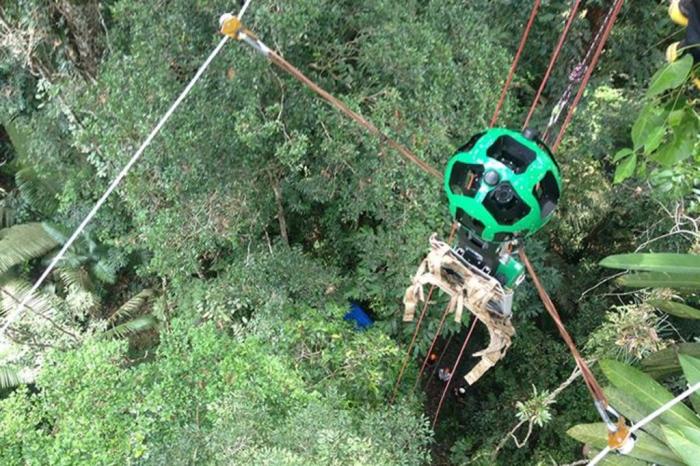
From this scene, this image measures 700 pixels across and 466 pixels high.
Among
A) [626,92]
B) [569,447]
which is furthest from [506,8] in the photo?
[569,447]

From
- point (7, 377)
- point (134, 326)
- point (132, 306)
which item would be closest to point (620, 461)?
point (134, 326)

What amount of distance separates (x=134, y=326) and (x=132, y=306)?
500 mm

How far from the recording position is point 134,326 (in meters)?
6.30

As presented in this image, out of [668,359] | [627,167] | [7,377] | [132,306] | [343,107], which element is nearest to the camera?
[627,167]

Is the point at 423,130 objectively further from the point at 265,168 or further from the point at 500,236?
the point at 500,236

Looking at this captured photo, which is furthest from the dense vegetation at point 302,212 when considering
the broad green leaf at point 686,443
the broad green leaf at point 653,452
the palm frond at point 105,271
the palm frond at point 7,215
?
the palm frond at point 7,215

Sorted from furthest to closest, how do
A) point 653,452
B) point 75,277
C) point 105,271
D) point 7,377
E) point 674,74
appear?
point 105,271
point 75,277
point 7,377
point 653,452
point 674,74

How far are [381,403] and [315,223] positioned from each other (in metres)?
1.96

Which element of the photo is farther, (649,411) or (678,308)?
(678,308)

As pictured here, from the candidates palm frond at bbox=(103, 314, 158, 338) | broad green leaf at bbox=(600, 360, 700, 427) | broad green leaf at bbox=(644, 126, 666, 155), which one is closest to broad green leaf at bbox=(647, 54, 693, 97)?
broad green leaf at bbox=(644, 126, 666, 155)

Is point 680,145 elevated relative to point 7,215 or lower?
elevated

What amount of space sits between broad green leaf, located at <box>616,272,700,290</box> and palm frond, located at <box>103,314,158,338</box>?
16.3 feet

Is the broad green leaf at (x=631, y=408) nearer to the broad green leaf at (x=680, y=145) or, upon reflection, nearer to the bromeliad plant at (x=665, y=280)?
the bromeliad plant at (x=665, y=280)

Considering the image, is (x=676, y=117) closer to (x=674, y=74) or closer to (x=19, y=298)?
(x=674, y=74)
